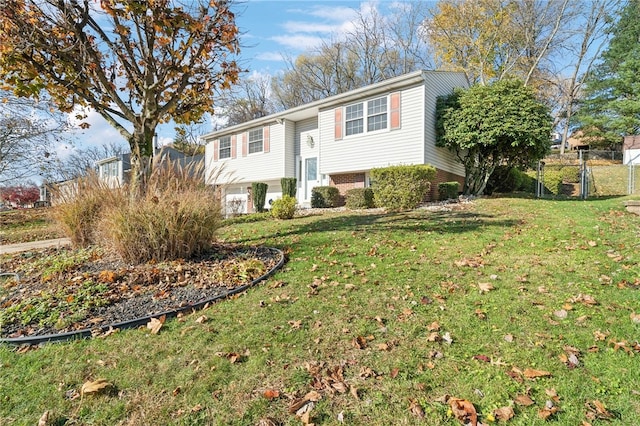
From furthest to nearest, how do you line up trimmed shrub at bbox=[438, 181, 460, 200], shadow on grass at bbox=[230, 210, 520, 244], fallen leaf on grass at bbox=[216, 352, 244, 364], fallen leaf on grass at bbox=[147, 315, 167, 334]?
trimmed shrub at bbox=[438, 181, 460, 200] → shadow on grass at bbox=[230, 210, 520, 244] → fallen leaf on grass at bbox=[147, 315, 167, 334] → fallen leaf on grass at bbox=[216, 352, 244, 364]

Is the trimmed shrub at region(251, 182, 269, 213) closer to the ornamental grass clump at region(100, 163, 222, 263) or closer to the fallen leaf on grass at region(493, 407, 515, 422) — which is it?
the ornamental grass clump at region(100, 163, 222, 263)

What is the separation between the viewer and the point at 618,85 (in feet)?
79.7

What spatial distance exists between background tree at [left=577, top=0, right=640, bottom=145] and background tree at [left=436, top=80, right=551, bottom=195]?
17386mm

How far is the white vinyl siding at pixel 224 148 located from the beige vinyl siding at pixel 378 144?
7.69m

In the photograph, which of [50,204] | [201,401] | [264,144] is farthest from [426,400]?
[264,144]

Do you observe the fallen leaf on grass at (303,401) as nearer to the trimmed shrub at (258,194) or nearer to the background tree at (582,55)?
the trimmed shrub at (258,194)

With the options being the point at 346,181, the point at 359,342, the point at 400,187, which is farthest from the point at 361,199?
the point at 359,342

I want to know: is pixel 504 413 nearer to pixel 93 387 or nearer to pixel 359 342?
pixel 359 342

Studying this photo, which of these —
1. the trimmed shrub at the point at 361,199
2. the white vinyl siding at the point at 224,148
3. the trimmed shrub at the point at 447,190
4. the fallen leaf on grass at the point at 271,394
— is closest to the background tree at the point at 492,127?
the trimmed shrub at the point at 447,190

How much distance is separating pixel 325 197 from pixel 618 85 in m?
25.1

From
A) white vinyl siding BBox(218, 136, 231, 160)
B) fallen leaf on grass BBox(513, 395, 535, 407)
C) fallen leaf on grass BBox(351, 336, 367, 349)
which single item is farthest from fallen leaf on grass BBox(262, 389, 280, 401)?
white vinyl siding BBox(218, 136, 231, 160)

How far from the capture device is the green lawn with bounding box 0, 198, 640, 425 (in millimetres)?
2123

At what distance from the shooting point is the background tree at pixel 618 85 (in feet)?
76.5

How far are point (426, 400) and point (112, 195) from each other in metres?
5.26
